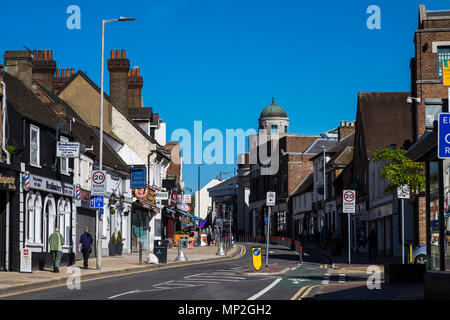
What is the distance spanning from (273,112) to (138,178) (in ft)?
295

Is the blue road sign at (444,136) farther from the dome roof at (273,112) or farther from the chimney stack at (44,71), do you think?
the dome roof at (273,112)

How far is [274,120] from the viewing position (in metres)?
134

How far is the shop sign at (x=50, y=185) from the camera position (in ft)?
98.1

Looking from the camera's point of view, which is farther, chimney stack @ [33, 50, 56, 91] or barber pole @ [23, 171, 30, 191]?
chimney stack @ [33, 50, 56, 91]

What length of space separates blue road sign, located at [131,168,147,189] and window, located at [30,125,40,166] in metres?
15.4

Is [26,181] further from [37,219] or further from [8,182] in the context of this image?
[37,219]

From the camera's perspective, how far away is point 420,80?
40.9 meters

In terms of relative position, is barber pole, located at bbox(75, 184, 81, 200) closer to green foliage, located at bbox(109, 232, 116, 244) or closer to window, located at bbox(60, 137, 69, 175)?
window, located at bbox(60, 137, 69, 175)

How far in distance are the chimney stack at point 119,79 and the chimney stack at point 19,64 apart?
652 inches

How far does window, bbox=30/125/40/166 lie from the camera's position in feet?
99.9

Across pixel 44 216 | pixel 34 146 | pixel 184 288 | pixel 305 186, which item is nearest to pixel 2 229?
pixel 44 216

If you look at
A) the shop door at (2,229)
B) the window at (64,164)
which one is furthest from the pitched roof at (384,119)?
the shop door at (2,229)

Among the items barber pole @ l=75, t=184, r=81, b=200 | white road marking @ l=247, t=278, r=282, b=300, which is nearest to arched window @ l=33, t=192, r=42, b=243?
barber pole @ l=75, t=184, r=81, b=200
